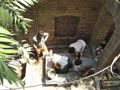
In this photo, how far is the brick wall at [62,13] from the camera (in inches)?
221

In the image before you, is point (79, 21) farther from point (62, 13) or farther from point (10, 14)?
point (10, 14)

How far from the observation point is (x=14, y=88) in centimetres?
584

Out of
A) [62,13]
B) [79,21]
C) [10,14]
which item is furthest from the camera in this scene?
[79,21]

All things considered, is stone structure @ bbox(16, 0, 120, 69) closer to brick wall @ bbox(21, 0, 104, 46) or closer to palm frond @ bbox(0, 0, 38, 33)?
brick wall @ bbox(21, 0, 104, 46)

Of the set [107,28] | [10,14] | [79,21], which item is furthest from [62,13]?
[10,14]

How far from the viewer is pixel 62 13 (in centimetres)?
600

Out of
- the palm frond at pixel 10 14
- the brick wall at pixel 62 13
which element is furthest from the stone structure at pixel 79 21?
the palm frond at pixel 10 14

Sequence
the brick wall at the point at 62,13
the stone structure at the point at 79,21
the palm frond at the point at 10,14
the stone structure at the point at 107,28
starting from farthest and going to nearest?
the brick wall at the point at 62,13, the stone structure at the point at 79,21, the stone structure at the point at 107,28, the palm frond at the point at 10,14

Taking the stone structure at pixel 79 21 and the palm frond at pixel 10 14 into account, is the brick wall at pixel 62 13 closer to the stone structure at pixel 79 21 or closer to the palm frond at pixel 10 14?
the stone structure at pixel 79 21

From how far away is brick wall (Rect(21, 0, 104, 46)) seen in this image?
5613mm

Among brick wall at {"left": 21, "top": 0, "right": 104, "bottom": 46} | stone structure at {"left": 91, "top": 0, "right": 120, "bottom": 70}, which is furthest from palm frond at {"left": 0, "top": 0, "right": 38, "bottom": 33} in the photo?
stone structure at {"left": 91, "top": 0, "right": 120, "bottom": 70}

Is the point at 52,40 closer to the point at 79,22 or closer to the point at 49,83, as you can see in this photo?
the point at 79,22

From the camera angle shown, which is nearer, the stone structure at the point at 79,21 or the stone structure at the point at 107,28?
the stone structure at the point at 107,28

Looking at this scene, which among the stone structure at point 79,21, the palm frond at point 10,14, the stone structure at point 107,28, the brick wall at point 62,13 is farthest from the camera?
the brick wall at point 62,13
